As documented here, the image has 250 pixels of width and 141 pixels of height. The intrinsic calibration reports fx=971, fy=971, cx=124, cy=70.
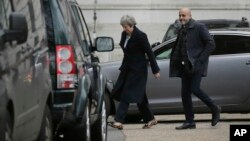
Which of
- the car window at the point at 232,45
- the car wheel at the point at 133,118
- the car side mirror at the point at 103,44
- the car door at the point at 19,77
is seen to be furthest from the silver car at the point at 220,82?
the car door at the point at 19,77

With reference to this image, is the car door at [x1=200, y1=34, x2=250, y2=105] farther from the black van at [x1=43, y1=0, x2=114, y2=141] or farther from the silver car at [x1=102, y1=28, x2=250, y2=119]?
the black van at [x1=43, y1=0, x2=114, y2=141]

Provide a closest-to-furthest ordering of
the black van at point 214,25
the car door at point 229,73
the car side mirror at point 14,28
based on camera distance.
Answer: the car side mirror at point 14,28 → the car door at point 229,73 → the black van at point 214,25

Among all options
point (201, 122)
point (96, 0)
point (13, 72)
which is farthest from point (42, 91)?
point (96, 0)

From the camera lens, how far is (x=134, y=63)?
13898 mm

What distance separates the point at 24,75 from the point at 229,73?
318 inches

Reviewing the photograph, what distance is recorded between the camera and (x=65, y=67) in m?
9.56

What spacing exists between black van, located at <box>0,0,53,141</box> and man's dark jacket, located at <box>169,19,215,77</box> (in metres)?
4.82

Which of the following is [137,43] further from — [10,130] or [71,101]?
[10,130]

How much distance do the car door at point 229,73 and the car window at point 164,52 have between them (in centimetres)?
73

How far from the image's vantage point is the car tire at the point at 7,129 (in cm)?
672

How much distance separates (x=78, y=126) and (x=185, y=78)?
432 centimetres

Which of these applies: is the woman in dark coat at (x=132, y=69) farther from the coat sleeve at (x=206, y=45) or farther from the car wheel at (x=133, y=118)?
the car wheel at (x=133, y=118)

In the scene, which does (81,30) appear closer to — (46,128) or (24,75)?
(46,128)

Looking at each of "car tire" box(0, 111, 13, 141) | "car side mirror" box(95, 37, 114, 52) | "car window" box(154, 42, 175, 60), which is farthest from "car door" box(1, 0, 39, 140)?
"car window" box(154, 42, 175, 60)
